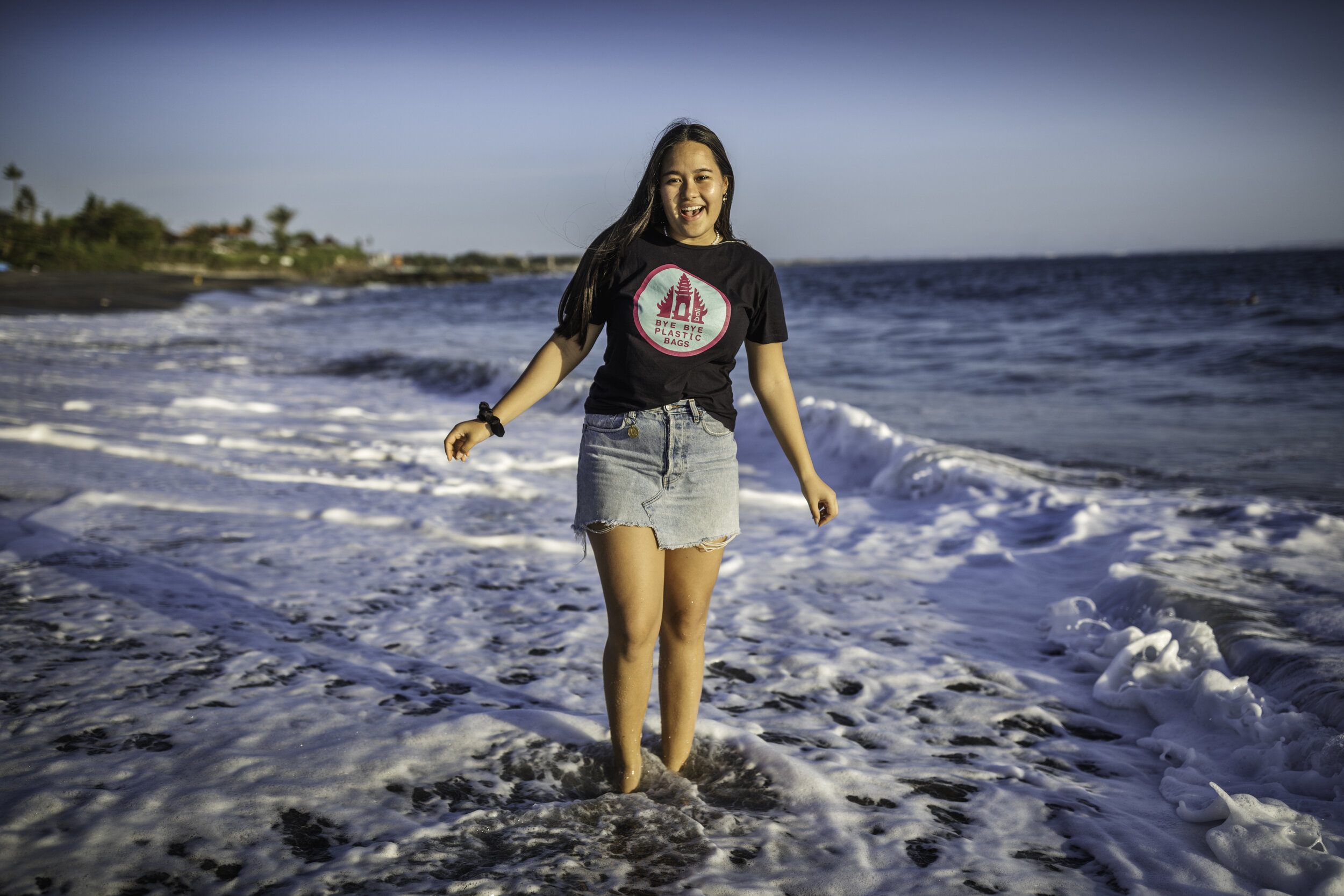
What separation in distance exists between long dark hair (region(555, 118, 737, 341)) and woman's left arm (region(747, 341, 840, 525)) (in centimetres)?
48

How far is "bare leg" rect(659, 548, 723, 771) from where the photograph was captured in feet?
8.71

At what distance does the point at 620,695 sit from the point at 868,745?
4.05 feet

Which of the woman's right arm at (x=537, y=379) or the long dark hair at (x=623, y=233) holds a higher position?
the long dark hair at (x=623, y=233)

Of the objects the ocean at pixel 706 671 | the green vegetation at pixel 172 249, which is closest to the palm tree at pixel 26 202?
the green vegetation at pixel 172 249

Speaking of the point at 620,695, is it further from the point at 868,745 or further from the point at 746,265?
the point at 746,265

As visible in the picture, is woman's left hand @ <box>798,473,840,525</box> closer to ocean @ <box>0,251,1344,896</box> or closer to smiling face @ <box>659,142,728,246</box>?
smiling face @ <box>659,142,728,246</box>

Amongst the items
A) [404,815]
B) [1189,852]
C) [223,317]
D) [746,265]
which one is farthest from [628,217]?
[223,317]

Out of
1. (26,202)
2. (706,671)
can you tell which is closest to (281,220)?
(26,202)

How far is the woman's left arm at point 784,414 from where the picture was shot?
2.70 metres

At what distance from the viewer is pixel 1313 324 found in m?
19.6

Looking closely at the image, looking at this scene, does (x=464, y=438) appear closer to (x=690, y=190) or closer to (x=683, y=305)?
(x=683, y=305)

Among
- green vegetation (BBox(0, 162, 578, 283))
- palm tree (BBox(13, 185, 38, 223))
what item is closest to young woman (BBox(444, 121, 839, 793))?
green vegetation (BBox(0, 162, 578, 283))

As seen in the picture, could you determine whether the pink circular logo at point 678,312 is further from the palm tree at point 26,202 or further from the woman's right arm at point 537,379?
the palm tree at point 26,202

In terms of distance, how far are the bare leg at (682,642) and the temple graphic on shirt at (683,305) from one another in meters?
0.76
